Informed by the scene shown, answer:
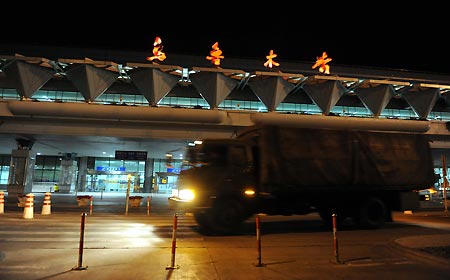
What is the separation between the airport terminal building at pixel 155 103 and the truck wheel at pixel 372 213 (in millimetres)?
13131

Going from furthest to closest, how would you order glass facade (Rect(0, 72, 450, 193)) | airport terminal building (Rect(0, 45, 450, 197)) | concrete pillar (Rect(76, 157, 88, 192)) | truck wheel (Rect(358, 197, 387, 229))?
concrete pillar (Rect(76, 157, 88, 192)) < glass facade (Rect(0, 72, 450, 193)) < airport terminal building (Rect(0, 45, 450, 197)) < truck wheel (Rect(358, 197, 387, 229))

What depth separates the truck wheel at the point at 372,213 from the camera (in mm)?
11594

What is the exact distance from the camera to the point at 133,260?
707 centimetres

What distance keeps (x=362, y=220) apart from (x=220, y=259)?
6714 mm

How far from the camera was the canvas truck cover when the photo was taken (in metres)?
10.5

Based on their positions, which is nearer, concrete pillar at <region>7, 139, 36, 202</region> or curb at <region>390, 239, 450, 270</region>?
curb at <region>390, 239, 450, 270</region>

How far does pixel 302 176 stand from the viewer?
10688 mm

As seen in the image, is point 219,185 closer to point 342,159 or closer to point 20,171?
point 342,159

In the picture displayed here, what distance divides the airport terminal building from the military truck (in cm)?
1170

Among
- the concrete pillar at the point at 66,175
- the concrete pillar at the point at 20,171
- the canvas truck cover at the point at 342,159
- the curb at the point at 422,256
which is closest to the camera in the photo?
the curb at the point at 422,256

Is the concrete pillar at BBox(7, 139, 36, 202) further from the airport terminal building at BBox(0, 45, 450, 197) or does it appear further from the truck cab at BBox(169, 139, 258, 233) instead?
the truck cab at BBox(169, 139, 258, 233)

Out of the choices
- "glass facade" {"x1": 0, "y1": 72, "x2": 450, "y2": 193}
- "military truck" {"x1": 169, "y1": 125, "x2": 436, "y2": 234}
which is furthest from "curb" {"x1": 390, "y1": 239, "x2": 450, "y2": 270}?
"glass facade" {"x1": 0, "y1": 72, "x2": 450, "y2": 193}

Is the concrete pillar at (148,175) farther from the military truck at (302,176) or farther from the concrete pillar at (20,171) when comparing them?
the military truck at (302,176)

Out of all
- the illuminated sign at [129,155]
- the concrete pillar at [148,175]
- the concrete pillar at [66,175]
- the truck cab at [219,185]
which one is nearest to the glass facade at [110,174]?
the concrete pillar at [148,175]
